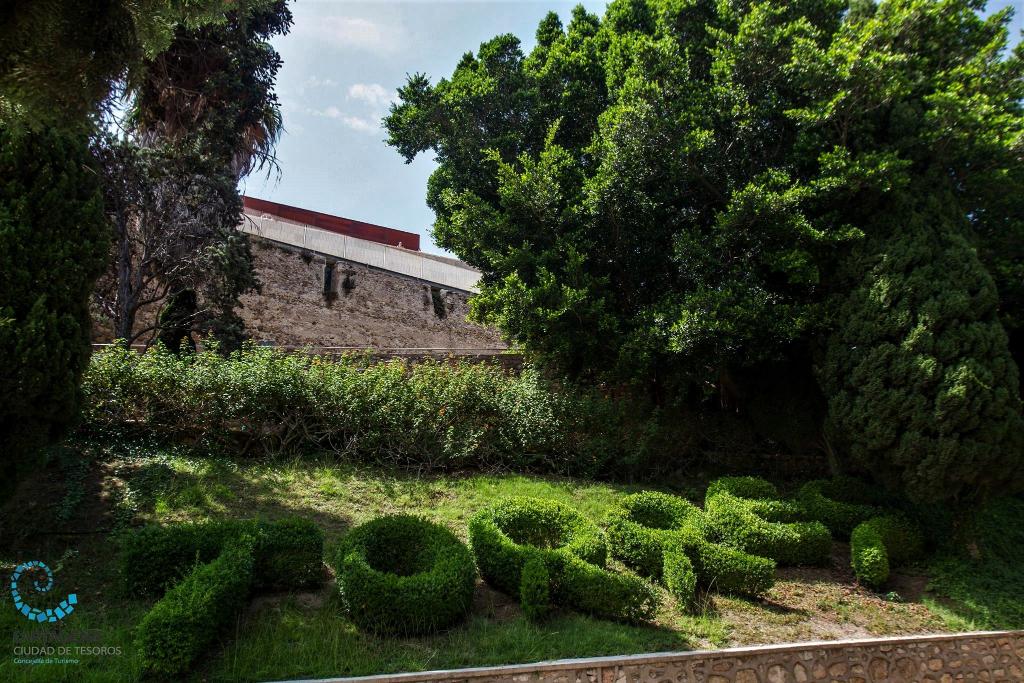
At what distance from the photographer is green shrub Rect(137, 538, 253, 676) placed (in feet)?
12.0

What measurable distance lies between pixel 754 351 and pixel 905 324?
190 cm

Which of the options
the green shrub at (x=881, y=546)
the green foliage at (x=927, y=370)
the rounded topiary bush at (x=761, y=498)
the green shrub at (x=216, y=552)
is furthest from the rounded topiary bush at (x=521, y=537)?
the green foliage at (x=927, y=370)

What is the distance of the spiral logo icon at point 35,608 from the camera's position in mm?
4242

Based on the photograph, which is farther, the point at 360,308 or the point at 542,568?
the point at 360,308

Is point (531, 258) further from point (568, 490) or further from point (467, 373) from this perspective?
point (568, 490)

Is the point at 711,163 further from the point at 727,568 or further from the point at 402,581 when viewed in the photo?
the point at 402,581

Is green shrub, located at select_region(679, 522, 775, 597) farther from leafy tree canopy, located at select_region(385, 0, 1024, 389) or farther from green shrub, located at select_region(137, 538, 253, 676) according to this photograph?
green shrub, located at select_region(137, 538, 253, 676)

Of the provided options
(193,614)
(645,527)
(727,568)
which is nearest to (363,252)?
(645,527)

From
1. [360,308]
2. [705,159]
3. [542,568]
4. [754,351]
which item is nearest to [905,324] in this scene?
[754,351]

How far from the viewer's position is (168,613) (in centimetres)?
377

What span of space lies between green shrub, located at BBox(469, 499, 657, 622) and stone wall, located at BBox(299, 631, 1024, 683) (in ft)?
2.15

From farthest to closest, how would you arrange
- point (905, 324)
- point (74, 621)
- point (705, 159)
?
1. point (705, 159)
2. point (905, 324)
3. point (74, 621)

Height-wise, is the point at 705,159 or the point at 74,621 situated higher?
the point at 705,159

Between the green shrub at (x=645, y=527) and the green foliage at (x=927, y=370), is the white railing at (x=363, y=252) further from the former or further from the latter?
the green foliage at (x=927, y=370)
